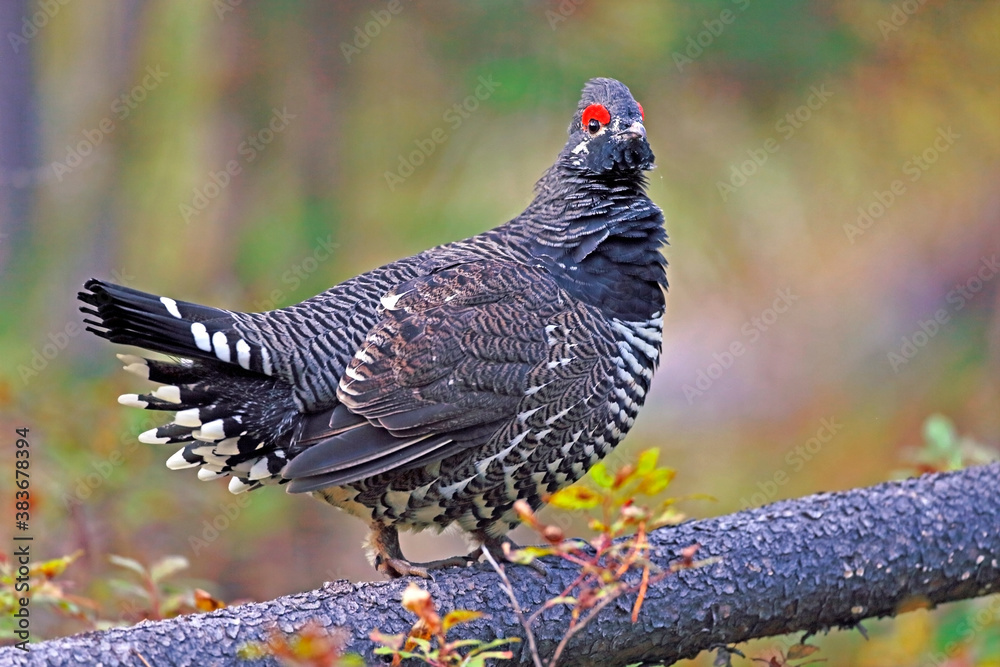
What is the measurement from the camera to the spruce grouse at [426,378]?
10.9 ft

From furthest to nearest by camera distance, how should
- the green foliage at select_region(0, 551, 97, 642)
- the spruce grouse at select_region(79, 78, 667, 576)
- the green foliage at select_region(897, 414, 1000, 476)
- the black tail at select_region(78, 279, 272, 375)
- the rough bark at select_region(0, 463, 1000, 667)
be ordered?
the green foliage at select_region(897, 414, 1000, 476), the spruce grouse at select_region(79, 78, 667, 576), the black tail at select_region(78, 279, 272, 375), the rough bark at select_region(0, 463, 1000, 667), the green foliage at select_region(0, 551, 97, 642)

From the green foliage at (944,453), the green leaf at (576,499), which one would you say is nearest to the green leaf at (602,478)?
the green leaf at (576,499)

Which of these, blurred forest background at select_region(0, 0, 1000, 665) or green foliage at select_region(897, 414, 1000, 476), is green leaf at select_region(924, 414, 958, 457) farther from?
blurred forest background at select_region(0, 0, 1000, 665)

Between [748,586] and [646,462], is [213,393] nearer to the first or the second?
[646,462]

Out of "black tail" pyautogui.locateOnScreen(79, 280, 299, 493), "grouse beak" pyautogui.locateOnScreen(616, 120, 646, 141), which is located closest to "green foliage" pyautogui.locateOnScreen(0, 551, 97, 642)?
"black tail" pyautogui.locateOnScreen(79, 280, 299, 493)

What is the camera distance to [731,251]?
7.47 m

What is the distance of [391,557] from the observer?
3762mm

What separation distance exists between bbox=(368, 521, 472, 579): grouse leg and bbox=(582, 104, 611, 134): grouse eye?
1842 millimetres

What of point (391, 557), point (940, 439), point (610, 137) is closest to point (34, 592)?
point (391, 557)

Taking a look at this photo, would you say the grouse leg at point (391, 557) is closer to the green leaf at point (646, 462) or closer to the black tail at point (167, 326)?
the black tail at point (167, 326)

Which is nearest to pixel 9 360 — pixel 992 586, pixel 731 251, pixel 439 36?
pixel 439 36

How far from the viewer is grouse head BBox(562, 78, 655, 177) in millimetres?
3811

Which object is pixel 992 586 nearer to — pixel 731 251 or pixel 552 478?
pixel 552 478

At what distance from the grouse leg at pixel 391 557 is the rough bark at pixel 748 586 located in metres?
0.17
